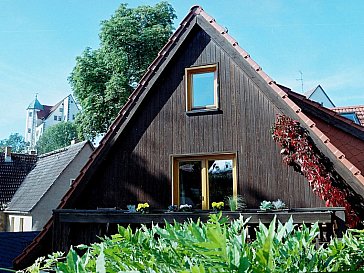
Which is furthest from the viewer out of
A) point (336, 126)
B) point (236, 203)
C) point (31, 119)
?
point (31, 119)

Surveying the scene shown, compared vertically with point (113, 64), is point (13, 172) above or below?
below

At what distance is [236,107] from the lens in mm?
8852

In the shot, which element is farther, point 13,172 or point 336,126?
point 13,172

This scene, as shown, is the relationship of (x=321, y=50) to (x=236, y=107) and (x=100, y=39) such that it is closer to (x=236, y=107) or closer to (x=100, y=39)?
(x=236, y=107)

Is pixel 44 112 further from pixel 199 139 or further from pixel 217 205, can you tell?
pixel 217 205

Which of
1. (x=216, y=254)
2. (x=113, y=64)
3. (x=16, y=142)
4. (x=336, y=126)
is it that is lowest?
(x=216, y=254)

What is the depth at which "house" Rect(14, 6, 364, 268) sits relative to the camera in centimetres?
827

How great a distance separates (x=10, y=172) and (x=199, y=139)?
23.1m

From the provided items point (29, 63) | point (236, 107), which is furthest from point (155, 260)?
point (29, 63)

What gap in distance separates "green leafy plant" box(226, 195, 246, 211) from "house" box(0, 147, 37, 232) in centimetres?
2210

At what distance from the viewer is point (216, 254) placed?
51.9 inches

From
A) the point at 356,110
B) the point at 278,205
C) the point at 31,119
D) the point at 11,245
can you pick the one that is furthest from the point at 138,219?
the point at 31,119

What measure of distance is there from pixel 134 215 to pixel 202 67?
400cm

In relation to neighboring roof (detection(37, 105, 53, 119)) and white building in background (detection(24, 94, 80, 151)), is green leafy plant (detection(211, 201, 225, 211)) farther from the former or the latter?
neighboring roof (detection(37, 105, 53, 119))
